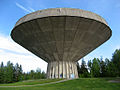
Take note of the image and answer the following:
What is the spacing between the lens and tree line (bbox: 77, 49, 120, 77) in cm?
4434

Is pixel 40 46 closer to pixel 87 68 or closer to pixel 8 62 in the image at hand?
pixel 87 68

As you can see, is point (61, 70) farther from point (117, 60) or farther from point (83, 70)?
point (83, 70)

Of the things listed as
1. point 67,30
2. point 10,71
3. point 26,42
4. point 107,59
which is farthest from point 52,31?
point 10,71

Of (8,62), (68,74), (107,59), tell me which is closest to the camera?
(68,74)

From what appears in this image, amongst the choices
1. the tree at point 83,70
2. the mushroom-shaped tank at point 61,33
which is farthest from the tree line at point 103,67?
the mushroom-shaped tank at point 61,33

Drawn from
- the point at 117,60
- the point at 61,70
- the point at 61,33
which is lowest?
the point at 61,70

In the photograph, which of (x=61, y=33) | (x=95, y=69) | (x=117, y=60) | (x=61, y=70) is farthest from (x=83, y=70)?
(x=61, y=33)

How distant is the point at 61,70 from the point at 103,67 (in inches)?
1399

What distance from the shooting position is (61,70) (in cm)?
2134

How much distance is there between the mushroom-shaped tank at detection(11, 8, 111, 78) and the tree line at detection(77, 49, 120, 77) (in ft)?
93.6

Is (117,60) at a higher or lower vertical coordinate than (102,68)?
higher

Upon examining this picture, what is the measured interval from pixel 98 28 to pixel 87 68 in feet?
154

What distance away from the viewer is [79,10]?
48.3ft

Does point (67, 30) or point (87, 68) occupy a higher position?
point (67, 30)
